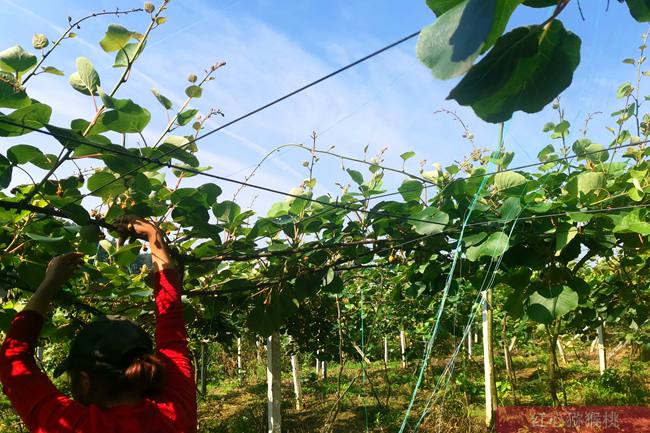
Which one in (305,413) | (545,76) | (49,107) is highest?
(49,107)

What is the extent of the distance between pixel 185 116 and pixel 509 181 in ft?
3.73

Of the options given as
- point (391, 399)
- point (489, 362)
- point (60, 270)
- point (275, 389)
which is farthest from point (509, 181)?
point (391, 399)

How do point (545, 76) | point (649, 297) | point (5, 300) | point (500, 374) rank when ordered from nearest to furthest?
point (545, 76)
point (5, 300)
point (649, 297)
point (500, 374)


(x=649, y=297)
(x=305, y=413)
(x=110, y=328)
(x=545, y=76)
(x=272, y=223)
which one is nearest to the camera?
(x=545, y=76)

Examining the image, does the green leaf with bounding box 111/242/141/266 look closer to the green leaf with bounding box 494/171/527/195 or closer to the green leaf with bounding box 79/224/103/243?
the green leaf with bounding box 79/224/103/243

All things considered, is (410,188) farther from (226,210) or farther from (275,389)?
(275,389)

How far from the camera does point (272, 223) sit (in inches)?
78.2

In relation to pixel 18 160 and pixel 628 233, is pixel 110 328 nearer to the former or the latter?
pixel 18 160

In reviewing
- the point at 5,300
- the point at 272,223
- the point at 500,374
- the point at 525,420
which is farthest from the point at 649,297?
the point at 500,374

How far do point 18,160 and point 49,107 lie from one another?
10.4 inches

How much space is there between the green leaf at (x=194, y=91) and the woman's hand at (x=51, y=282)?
491 millimetres

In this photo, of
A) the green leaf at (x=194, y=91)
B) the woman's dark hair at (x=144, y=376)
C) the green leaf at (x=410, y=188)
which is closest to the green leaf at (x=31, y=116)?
the green leaf at (x=194, y=91)

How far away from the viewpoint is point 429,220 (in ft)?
6.30

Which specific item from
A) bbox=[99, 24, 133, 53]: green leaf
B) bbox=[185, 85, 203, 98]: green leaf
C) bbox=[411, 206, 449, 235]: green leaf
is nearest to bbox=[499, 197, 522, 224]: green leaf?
bbox=[411, 206, 449, 235]: green leaf
